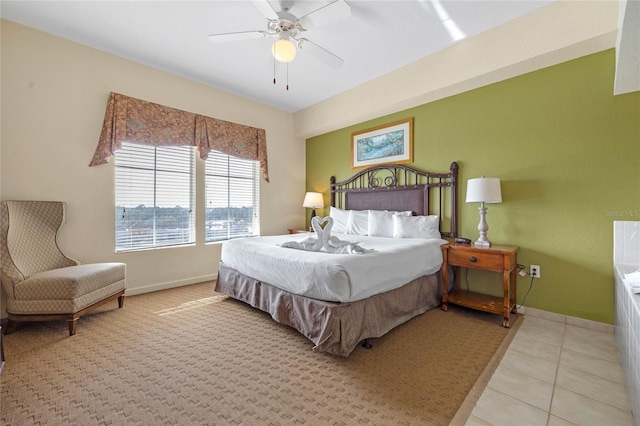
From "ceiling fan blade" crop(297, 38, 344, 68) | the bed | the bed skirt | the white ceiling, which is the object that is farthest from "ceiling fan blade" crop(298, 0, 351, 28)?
the bed skirt

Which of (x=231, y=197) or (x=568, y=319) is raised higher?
(x=231, y=197)

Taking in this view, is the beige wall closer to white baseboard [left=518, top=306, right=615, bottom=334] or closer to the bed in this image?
the bed

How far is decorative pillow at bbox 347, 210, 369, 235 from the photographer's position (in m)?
3.77

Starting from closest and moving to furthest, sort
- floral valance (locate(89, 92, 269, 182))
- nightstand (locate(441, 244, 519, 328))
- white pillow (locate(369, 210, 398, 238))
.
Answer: nightstand (locate(441, 244, 519, 328))
floral valance (locate(89, 92, 269, 182))
white pillow (locate(369, 210, 398, 238))

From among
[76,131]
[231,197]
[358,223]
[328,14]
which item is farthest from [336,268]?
[76,131]

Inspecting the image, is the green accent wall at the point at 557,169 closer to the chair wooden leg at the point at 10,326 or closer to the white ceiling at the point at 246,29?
the white ceiling at the point at 246,29

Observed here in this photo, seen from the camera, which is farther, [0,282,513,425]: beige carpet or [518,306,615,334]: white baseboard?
[518,306,615,334]: white baseboard

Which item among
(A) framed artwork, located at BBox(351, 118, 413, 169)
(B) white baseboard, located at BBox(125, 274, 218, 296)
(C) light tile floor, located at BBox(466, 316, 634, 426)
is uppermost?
(A) framed artwork, located at BBox(351, 118, 413, 169)

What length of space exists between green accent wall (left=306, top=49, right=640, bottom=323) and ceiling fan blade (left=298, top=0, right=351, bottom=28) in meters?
1.89

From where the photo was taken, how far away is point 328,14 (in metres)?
2.07

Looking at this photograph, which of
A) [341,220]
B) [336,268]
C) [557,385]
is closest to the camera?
[557,385]

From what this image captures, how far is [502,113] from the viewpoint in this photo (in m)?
2.87

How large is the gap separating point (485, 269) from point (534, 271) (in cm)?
57

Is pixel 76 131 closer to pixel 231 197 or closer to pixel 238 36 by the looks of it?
pixel 231 197
